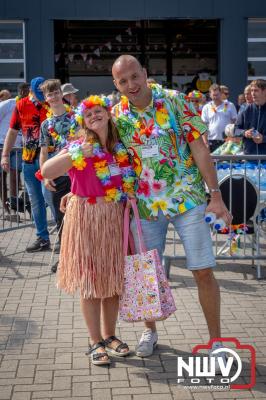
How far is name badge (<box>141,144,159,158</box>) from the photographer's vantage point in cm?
445

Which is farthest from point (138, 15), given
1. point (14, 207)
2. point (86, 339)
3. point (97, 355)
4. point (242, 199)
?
point (97, 355)

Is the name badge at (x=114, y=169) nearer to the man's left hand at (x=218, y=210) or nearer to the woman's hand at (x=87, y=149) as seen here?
the woman's hand at (x=87, y=149)

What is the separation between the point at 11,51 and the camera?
18047mm

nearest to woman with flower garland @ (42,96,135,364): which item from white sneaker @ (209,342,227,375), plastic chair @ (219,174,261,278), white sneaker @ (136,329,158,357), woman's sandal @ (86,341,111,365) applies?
woman's sandal @ (86,341,111,365)

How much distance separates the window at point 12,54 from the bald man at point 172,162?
14.0 metres

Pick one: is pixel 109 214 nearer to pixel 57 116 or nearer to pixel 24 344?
pixel 24 344

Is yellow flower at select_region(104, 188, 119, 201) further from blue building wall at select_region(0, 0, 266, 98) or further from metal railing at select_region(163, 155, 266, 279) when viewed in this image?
blue building wall at select_region(0, 0, 266, 98)

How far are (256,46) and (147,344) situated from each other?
14.9 m

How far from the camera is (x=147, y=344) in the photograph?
479cm

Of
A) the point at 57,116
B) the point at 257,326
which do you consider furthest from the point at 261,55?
the point at 257,326

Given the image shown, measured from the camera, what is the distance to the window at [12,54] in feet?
58.7

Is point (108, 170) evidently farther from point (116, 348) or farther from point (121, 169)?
point (116, 348)

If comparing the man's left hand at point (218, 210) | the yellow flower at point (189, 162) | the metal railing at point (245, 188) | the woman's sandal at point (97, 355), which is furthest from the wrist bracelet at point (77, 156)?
the metal railing at point (245, 188)

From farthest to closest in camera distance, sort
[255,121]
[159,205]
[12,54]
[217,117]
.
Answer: [12,54] → [217,117] → [255,121] → [159,205]
